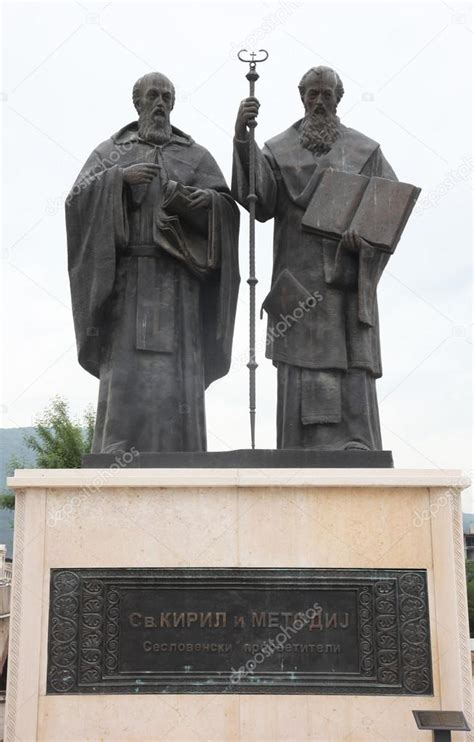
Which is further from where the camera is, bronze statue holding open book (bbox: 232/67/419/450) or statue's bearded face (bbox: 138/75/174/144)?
statue's bearded face (bbox: 138/75/174/144)

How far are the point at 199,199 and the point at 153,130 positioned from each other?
0.87 metres

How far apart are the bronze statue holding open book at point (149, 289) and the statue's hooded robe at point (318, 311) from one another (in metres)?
0.43

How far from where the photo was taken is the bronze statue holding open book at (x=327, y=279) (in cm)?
696

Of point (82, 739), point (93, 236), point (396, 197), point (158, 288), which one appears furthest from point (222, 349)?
point (82, 739)

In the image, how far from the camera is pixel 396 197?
7.06m

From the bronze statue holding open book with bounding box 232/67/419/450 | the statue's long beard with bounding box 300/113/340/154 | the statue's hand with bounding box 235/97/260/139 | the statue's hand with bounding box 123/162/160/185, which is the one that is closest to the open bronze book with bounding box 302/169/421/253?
the bronze statue holding open book with bounding box 232/67/419/450

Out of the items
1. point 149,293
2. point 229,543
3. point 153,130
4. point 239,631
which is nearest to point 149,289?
point 149,293

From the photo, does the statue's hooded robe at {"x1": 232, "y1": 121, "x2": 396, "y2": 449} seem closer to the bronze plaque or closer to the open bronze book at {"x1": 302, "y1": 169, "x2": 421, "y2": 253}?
the open bronze book at {"x1": 302, "y1": 169, "x2": 421, "y2": 253}

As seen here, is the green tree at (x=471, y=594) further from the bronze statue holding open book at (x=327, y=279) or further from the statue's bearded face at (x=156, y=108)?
the statue's bearded face at (x=156, y=108)

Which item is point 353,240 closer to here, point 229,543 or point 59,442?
point 229,543

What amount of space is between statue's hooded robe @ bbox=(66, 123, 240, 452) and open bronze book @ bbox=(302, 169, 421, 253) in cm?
81

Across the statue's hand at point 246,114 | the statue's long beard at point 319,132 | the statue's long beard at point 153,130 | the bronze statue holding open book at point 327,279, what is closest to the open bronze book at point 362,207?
the bronze statue holding open book at point 327,279

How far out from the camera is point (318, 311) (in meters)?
7.12

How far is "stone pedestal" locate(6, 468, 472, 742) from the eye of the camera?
18.8ft
